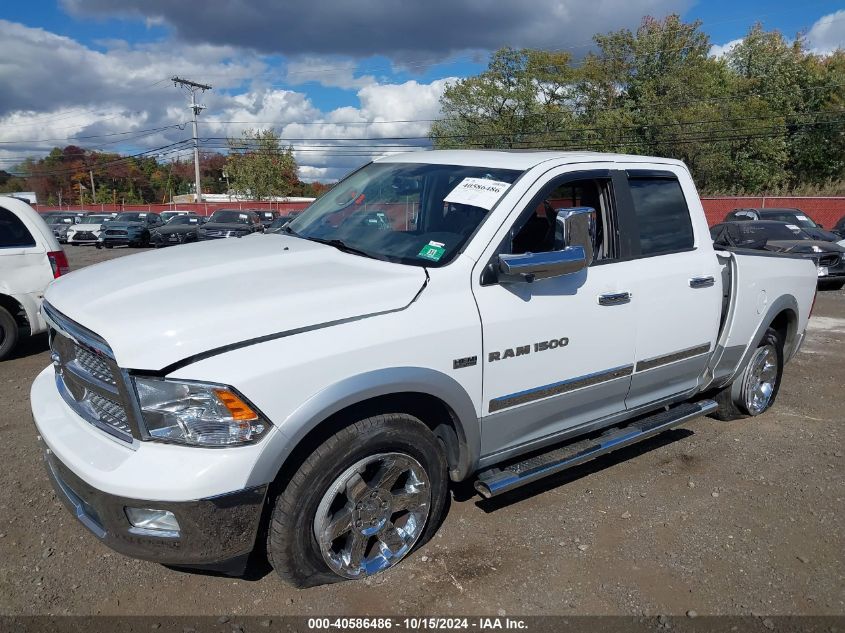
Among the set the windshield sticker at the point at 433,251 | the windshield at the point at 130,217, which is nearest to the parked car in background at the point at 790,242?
the windshield sticker at the point at 433,251

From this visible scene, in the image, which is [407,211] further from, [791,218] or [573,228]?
[791,218]

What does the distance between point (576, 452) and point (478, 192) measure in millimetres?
1527

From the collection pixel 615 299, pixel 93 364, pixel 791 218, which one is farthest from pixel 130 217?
pixel 615 299

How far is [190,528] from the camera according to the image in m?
2.40

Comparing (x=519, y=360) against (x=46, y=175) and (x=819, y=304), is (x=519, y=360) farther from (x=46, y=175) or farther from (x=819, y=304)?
(x=46, y=175)

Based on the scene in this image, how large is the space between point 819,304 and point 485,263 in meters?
10.9

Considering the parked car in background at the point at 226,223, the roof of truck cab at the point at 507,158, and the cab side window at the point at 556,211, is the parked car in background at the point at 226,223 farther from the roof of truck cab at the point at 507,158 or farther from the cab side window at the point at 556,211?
the cab side window at the point at 556,211

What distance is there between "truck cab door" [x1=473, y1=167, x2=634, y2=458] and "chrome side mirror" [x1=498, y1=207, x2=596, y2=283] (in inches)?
4.2

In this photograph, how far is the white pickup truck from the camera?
2.40 meters

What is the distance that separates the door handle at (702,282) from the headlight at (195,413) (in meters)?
2.86

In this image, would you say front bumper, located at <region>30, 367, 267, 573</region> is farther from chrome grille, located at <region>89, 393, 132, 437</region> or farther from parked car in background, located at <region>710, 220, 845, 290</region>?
parked car in background, located at <region>710, 220, 845, 290</region>

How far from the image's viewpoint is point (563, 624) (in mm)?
2754

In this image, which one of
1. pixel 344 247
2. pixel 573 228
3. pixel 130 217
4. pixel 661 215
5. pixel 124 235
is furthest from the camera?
pixel 130 217

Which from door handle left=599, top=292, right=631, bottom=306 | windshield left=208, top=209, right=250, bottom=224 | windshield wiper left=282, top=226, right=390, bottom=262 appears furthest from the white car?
windshield left=208, top=209, right=250, bottom=224
